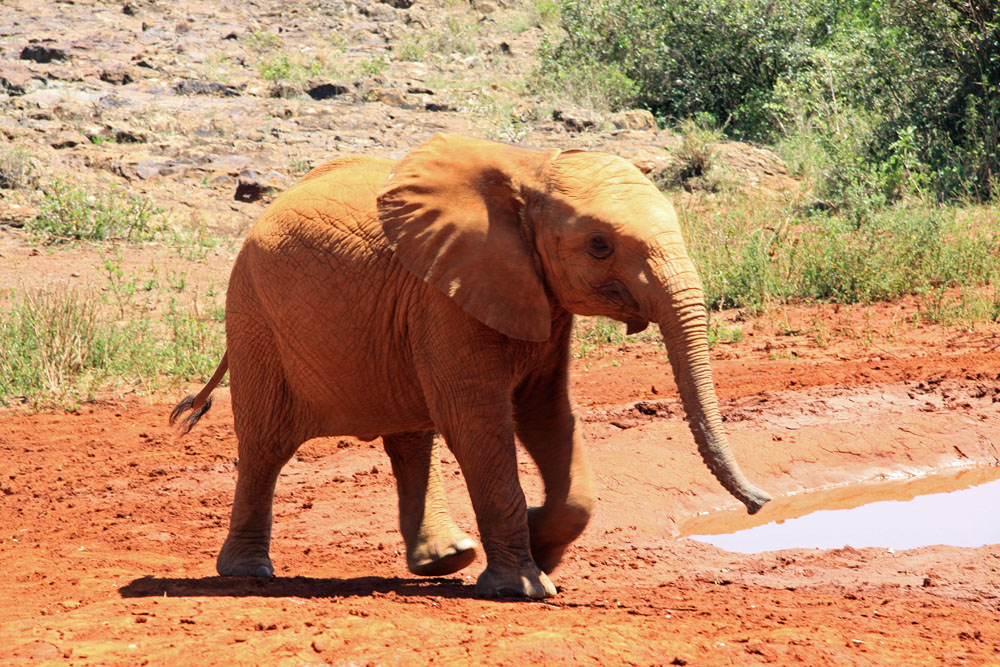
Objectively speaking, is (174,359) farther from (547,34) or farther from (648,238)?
(547,34)

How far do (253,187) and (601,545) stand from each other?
10.5 meters

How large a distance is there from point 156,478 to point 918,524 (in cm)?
499

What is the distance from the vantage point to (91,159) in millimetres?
16031

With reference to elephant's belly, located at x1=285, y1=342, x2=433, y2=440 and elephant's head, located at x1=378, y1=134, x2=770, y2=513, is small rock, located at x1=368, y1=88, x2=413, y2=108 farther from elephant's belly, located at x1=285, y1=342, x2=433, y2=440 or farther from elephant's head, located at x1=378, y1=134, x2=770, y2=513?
elephant's head, located at x1=378, y1=134, x2=770, y2=513

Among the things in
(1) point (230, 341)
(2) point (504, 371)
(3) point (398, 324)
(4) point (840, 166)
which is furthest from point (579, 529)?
(4) point (840, 166)

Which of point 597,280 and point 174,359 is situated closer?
point 597,280

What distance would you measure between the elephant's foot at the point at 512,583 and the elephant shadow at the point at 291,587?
18 cm

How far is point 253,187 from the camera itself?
51.1 ft

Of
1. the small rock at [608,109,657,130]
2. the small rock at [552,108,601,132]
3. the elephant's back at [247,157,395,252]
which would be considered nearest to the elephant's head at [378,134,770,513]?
the elephant's back at [247,157,395,252]

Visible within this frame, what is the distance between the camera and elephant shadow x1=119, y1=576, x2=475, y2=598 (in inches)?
204

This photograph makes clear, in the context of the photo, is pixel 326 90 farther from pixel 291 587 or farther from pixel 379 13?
pixel 291 587

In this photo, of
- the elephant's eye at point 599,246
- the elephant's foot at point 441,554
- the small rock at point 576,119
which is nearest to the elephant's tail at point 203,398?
the elephant's foot at point 441,554

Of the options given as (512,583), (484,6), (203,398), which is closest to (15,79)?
(484,6)

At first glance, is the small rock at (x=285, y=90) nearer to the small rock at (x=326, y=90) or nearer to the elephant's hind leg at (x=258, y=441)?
the small rock at (x=326, y=90)
